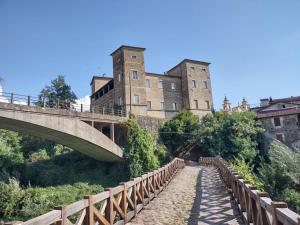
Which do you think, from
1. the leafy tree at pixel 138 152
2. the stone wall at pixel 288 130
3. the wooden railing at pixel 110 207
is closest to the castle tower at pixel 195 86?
the stone wall at pixel 288 130

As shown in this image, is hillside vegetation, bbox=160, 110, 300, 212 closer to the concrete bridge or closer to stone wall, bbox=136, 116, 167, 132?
stone wall, bbox=136, 116, 167, 132

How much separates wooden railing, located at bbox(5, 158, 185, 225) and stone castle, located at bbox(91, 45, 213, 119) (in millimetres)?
24260

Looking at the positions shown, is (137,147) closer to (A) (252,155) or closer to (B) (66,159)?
(B) (66,159)

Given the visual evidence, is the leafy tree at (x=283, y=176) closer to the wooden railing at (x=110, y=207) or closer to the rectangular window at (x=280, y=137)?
the rectangular window at (x=280, y=137)

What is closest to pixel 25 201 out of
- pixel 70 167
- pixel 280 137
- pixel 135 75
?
pixel 70 167

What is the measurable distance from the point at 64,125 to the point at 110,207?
49.5ft

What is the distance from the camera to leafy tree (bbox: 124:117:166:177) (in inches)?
990

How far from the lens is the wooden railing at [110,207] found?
4004 mm

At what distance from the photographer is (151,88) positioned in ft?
131

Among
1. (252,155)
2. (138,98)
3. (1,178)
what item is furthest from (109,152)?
(252,155)

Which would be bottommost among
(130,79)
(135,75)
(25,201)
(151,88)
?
(25,201)

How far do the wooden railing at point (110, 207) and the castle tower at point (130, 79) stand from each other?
78.9 ft

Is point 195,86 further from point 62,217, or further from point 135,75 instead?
point 62,217

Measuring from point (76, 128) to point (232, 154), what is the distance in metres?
17.9
